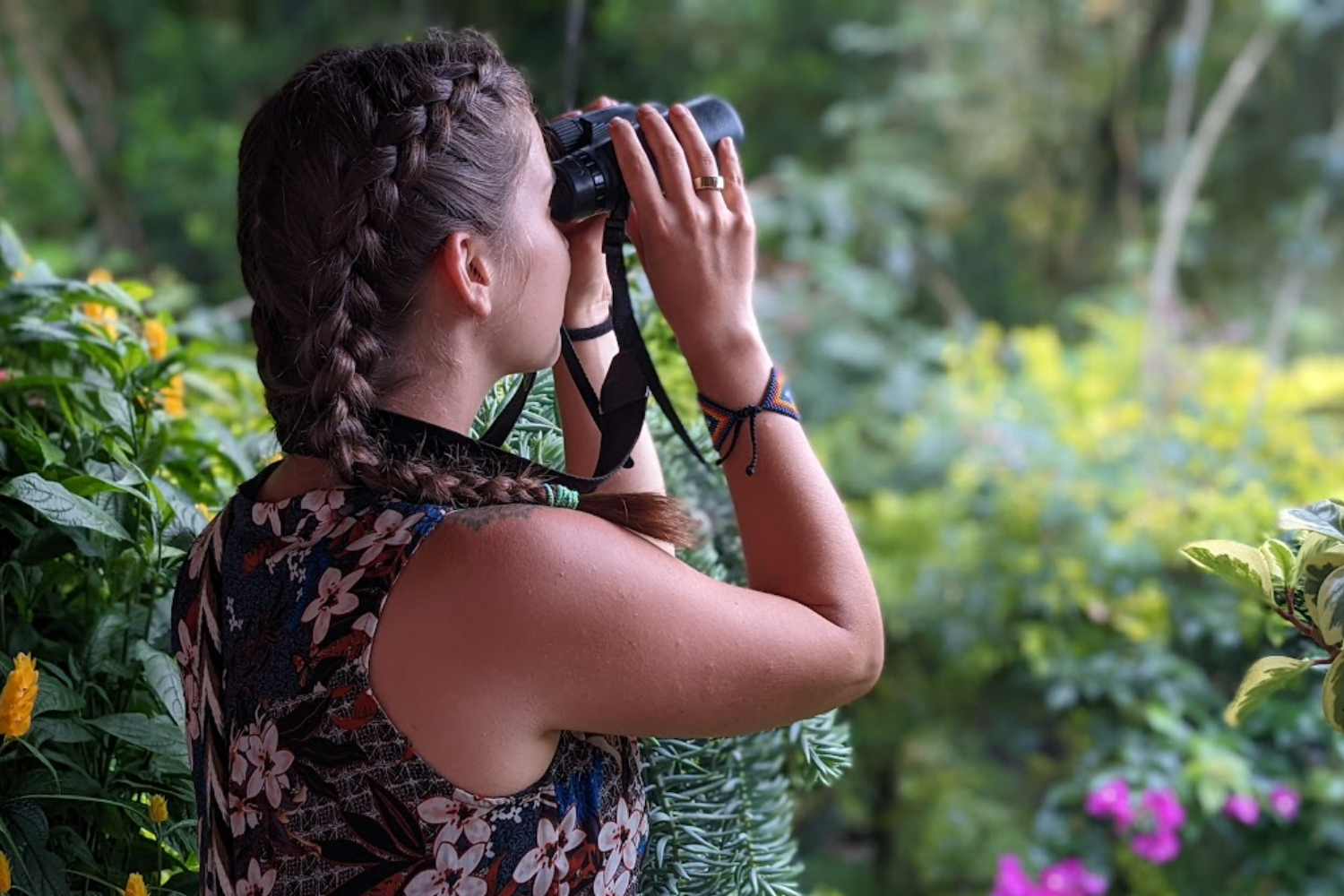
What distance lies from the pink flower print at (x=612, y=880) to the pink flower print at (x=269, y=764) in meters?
0.17

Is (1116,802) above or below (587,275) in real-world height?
below

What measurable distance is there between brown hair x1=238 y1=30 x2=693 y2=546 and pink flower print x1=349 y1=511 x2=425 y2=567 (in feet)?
0.05

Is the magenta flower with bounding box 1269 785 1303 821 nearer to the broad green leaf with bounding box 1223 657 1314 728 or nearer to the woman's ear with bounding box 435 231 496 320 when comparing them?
the broad green leaf with bounding box 1223 657 1314 728

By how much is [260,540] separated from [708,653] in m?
0.26

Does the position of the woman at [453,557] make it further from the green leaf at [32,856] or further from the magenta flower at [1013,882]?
the magenta flower at [1013,882]

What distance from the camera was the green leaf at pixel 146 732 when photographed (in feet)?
2.68

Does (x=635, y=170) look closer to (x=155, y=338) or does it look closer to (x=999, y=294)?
(x=155, y=338)

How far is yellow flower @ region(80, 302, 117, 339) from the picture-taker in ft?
3.38

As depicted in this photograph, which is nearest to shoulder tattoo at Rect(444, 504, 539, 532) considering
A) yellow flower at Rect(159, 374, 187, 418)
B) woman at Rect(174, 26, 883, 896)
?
woman at Rect(174, 26, 883, 896)

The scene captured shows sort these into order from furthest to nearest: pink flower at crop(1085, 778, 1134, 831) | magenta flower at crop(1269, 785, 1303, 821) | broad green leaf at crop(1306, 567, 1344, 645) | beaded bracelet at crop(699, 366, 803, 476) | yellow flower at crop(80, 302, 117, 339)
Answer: pink flower at crop(1085, 778, 1134, 831)
magenta flower at crop(1269, 785, 1303, 821)
yellow flower at crop(80, 302, 117, 339)
beaded bracelet at crop(699, 366, 803, 476)
broad green leaf at crop(1306, 567, 1344, 645)

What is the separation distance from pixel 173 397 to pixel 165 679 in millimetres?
302

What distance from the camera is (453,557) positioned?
63 centimetres

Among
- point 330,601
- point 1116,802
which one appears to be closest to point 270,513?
point 330,601

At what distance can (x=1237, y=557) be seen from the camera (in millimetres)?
673
